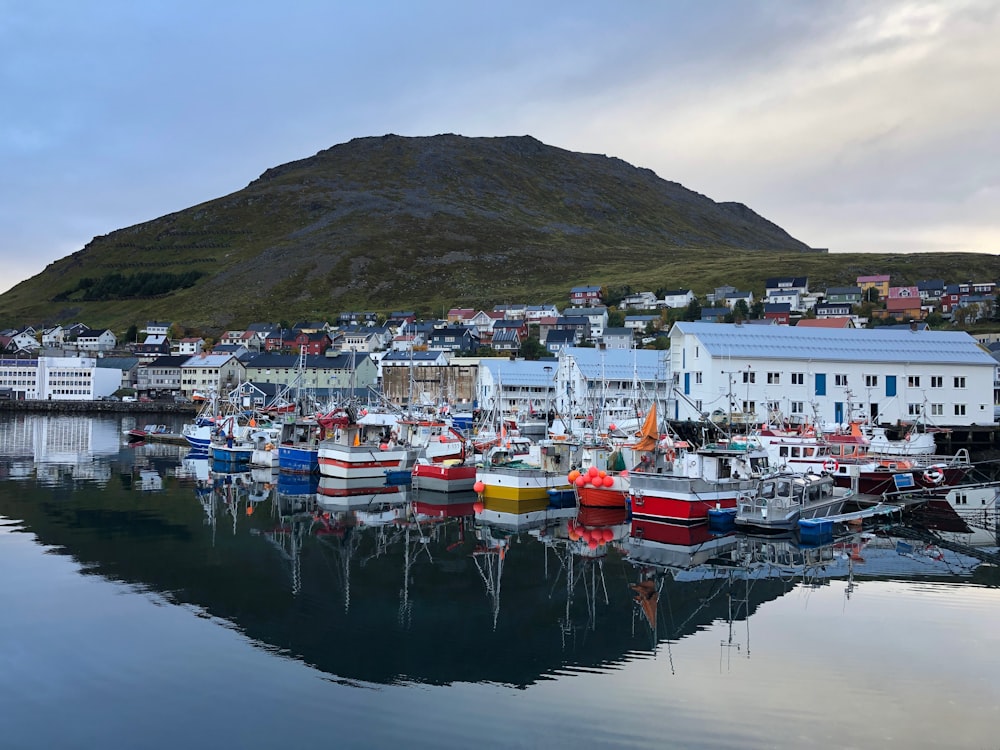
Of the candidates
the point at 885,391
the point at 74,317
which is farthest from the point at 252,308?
the point at 885,391

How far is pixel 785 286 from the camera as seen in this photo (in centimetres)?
14238

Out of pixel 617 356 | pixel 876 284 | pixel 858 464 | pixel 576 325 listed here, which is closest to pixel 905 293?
pixel 876 284

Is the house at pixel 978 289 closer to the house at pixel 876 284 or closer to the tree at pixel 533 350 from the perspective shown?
the house at pixel 876 284

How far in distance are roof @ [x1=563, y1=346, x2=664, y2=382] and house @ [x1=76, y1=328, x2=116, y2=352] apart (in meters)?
99.8

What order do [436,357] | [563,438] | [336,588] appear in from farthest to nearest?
1. [436,357]
2. [563,438]
3. [336,588]

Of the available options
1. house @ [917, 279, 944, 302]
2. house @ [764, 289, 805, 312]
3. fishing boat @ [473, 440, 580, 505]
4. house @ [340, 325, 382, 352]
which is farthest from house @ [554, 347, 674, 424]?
house @ [917, 279, 944, 302]

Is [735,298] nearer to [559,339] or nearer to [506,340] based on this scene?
[559,339]

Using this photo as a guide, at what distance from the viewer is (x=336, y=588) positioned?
68.9ft

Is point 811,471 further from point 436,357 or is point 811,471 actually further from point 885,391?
point 436,357

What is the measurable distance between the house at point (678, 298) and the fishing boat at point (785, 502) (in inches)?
4267

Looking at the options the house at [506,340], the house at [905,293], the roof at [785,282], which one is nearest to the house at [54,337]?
the house at [506,340]

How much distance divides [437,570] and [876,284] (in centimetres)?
13515

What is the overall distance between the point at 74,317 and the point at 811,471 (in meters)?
182

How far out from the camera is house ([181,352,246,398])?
11600 centimetres
